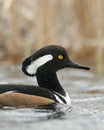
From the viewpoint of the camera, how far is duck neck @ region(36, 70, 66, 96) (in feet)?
27.3

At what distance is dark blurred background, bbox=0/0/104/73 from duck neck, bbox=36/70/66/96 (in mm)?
3481

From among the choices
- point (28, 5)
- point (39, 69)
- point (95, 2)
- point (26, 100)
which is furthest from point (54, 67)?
point (28, 5)

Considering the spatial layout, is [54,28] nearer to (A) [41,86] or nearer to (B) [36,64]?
(A) [41,86]

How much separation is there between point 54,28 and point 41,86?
13.8ft

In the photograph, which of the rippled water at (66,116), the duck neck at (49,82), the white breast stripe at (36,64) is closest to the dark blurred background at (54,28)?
the rippled water at (66,116)

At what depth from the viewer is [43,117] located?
24.0 ft

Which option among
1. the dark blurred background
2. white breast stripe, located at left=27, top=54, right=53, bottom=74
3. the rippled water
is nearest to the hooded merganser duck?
white breast stripe, located at left=27, top=54, right=53, bottom=74

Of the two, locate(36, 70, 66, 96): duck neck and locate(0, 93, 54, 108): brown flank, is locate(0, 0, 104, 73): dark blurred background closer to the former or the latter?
locate(36, 70, 66, 96): duck neck

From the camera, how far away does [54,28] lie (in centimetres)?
1250

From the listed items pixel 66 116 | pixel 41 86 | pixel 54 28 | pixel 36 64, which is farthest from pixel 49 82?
pixel 54 28

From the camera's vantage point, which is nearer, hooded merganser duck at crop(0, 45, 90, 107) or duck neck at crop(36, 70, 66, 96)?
hooded merganser duck at crop(0, 45, 90, 107)

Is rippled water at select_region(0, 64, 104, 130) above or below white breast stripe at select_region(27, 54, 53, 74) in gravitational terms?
below

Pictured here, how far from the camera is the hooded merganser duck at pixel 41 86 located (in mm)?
7645

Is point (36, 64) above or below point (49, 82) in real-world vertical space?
above
